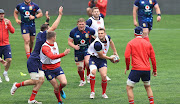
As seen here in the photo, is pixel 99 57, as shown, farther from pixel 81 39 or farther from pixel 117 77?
pixel 117 77

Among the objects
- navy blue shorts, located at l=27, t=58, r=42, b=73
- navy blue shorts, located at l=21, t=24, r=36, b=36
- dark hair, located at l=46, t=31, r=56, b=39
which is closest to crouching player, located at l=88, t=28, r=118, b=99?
dark hair, located at l=46, t=31, r=56, b=39

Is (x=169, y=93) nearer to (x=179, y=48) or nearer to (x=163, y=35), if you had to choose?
(x=179, y=48)

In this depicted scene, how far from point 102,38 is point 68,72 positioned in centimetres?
427

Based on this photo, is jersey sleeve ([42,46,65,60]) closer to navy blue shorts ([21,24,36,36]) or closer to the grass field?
the grass field

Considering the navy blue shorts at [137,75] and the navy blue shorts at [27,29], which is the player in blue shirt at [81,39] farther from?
the navy blue shorts at [27,29]

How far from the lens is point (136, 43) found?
371 inches

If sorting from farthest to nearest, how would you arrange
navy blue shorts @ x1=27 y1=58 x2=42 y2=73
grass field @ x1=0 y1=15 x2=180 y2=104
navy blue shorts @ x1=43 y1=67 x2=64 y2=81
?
grass field @ x1=0 y1=15 x2=180 y2=104, navy blue shorts @ x1=27 y1=58 x2=42 y2=73, navy blue shorts @ x1=43 y1=67 x2=64 y2=81

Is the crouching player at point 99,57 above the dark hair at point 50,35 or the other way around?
the other way around

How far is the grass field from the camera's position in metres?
11.0

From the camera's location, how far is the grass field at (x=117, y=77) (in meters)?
11.0

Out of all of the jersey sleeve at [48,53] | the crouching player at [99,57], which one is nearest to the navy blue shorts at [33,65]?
the jersey sleeve at [48,53]

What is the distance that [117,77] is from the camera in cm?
1395

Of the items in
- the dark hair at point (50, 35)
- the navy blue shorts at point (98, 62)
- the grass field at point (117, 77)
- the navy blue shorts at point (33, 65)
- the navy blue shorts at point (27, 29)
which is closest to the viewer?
the dark hair at point (50, 35)

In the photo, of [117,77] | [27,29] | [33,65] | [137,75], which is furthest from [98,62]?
[27,29]
